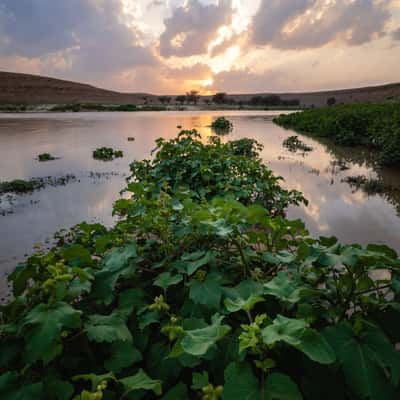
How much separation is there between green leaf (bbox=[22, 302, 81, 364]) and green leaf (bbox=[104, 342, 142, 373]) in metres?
0.21

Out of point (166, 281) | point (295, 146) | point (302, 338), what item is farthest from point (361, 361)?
point (295, 146)

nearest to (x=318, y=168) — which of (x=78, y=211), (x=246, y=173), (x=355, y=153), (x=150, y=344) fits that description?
(x=355, y=153)

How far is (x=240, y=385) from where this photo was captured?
0.83 meters

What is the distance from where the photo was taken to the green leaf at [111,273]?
140cm

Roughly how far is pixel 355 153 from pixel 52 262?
12.1 metres

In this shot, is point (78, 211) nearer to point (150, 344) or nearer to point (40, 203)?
point (40, 203)

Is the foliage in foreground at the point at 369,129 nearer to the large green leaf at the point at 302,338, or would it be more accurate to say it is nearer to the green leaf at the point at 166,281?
the green leaf at the point at 166,281

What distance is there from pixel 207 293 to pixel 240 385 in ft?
1.54

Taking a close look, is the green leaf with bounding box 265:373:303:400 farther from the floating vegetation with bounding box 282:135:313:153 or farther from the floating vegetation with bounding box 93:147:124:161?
the floating vegetation with bounding box 282:135:313:153

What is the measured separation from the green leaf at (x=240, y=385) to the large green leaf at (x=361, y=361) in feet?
1.02

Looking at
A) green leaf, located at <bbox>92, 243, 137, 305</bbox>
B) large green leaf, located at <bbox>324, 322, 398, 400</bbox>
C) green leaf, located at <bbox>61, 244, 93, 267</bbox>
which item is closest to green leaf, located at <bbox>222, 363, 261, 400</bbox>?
large green leaf, located at <bbox>324, 322, 398, 400</bbox>

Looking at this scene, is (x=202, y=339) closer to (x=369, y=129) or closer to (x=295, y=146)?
(x=295, y=146)

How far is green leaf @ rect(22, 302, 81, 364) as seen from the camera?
3.17ft

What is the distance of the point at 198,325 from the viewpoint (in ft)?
3.75
